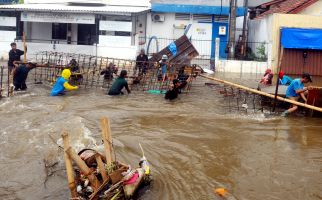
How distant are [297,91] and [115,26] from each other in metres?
13.3

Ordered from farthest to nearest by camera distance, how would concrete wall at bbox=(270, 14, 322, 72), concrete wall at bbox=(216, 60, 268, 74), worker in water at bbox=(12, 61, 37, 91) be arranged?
1. concrete wall at bbox=(216, 60, 268, 74)
2. concrete wall at bbox=(270, 14, 322, 72)
3. worker in water at bbox=(12, 61, 37, 91)

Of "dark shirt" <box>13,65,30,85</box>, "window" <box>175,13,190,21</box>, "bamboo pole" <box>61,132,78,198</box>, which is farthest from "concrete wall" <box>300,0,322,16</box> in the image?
"bamboo pole" <box>61,132,78,198</box>

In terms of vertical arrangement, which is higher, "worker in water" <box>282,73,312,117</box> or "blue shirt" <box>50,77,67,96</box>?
"worker in water" <box>282,73,312,117</box>

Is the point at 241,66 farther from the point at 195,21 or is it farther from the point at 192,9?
the point at 195,21

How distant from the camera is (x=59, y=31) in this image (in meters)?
26.1

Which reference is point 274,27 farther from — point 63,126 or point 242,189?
point 242,189

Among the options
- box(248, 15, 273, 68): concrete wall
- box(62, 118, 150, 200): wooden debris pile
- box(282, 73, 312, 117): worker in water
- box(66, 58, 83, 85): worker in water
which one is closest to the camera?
box(62, 118, 150, 200): wooden debris pile

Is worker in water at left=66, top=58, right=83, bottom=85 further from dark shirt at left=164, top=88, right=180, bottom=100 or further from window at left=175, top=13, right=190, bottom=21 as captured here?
window at left=175, top=13, right=190, bottom=21

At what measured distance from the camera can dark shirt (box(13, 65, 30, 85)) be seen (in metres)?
14.4

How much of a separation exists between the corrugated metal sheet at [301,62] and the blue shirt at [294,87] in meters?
7.35

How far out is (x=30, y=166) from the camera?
8.09 metres

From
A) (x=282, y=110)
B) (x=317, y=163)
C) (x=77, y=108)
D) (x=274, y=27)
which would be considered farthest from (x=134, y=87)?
(x=317, y=163)

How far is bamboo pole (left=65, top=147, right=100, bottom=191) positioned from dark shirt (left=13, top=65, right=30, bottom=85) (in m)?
9.31

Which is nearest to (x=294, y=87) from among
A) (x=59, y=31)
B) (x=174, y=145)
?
(x=174, y=145)
